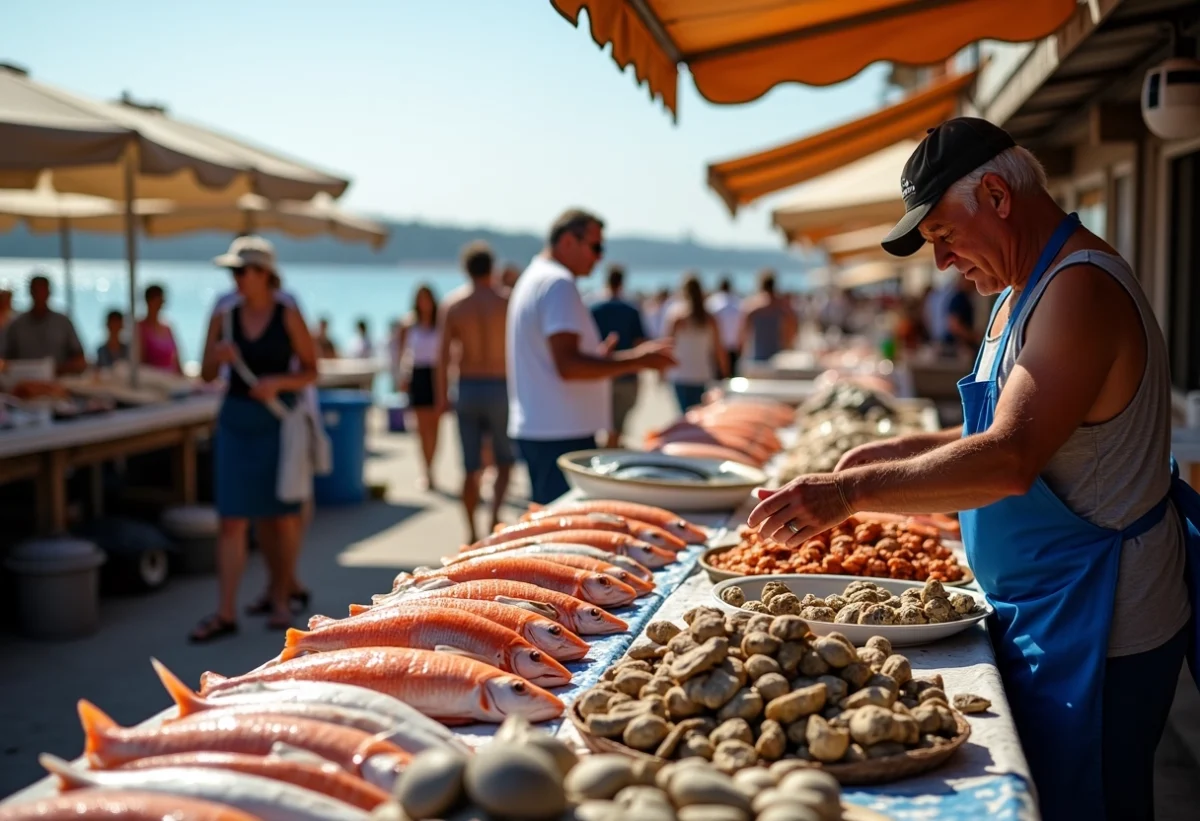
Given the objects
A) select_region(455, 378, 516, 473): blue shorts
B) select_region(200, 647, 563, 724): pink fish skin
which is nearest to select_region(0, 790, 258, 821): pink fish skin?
select_region(200, 647, 563, 724): pink fish skin

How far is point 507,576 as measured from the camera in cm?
294

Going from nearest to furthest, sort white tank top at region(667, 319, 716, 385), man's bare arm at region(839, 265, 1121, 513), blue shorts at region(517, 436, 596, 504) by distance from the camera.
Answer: man's bare arm at region(839, 265, 1121, 513) → blue shorts at region(517, 436, 596, 504) → white tank top at region(667, 319, 716, 385)

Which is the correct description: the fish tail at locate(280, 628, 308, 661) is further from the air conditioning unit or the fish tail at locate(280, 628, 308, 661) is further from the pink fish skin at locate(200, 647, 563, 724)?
the air conditioning unit

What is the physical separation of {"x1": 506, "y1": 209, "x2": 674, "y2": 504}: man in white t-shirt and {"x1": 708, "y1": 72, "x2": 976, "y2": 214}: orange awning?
10.1 feet

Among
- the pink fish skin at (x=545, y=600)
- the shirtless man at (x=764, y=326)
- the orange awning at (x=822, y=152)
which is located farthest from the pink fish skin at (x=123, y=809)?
the shirtless man at (x=764, y=326)

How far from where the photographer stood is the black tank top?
19.9ft

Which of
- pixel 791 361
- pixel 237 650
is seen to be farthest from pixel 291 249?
pixel 237 650

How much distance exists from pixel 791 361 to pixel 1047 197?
37.3 ft

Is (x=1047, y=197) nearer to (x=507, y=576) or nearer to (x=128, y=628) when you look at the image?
(x=507, y=576)

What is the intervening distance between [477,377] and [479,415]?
260 mm

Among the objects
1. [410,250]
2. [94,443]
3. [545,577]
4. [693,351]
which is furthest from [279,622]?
[410,250]

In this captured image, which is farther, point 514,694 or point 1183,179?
point 1183,179

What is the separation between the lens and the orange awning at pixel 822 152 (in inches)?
339

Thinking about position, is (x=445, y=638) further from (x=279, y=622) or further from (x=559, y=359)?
(x=279, y=622)
